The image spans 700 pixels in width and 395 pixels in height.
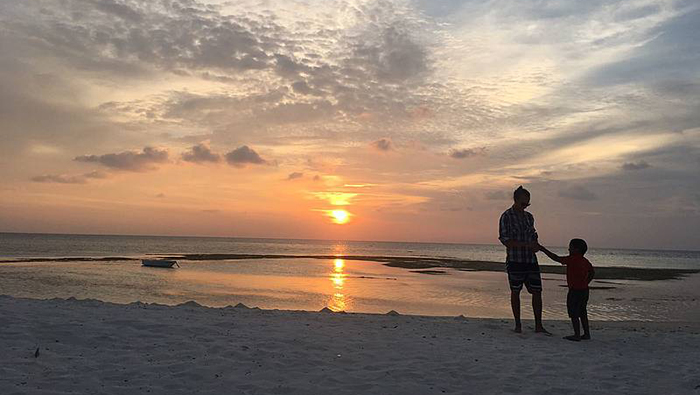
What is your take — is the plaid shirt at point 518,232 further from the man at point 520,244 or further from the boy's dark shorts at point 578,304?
the boy's dark shorts at point 578,304

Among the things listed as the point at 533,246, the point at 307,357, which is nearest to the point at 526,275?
the point at 533,246

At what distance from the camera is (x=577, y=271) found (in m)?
9.37

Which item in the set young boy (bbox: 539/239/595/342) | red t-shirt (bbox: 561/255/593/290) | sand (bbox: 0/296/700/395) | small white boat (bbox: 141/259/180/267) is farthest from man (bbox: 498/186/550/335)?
small white boat (bbox: 141/259/180/267)

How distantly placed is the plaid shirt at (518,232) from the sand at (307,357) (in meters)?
1.48

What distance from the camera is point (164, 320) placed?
930cm

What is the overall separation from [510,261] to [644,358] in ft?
8.61

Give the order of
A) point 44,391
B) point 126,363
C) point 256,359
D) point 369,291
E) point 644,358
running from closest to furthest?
point 44,391 < point 126,363 < point 256,359 < point 644,358 < point 369,291

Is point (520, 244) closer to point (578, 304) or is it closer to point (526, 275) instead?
point (526, 275)

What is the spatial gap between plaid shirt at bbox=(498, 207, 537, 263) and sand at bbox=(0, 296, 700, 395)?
4.84 feet

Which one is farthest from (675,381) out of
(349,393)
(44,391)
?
(44,391)

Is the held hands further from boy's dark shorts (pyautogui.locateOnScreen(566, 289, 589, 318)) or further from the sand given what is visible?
the sand

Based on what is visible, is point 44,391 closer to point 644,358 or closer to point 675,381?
point 675,381

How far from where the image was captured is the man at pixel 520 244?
948 centimetres

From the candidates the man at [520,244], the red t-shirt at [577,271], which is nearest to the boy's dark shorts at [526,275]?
the man at [520,244]
